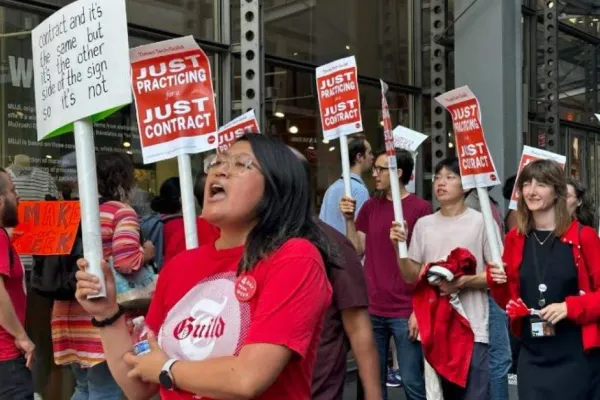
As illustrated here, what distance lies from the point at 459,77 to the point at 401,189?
4.49 metres

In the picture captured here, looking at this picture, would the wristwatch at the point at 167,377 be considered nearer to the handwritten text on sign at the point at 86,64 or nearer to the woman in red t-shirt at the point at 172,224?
the handwritten text on sign at the point at 86,64

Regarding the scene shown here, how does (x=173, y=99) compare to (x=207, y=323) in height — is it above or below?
above

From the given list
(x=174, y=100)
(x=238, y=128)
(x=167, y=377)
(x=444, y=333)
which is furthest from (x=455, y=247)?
(x=167, y=377)

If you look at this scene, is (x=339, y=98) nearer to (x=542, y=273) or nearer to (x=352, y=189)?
(x=352, y=189)

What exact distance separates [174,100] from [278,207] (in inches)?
59.7

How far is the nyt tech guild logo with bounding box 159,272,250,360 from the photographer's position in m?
2.02

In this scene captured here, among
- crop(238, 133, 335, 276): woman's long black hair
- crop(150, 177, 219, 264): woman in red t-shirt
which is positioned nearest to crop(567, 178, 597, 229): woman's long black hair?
crop(150, 177, 219, 264): woman in red t-shirt

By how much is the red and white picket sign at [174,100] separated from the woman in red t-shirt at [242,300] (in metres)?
1.28

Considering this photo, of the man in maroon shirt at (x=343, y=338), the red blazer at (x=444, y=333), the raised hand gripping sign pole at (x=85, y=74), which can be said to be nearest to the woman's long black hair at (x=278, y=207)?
the raised hand gripping sign pole at (x=85, y=74)

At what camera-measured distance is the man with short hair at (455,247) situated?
16.5 feet

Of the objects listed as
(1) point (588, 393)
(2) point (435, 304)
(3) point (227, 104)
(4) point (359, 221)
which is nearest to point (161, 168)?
(3) point (227, 104)

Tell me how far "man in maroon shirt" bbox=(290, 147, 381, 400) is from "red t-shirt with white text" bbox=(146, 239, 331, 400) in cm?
106

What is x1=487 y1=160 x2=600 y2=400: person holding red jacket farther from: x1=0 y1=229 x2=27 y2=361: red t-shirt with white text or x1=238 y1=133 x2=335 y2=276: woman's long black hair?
x1=0 y1=229 x2=27 y2=361: red t-shirt with white text

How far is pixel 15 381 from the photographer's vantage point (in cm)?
434
